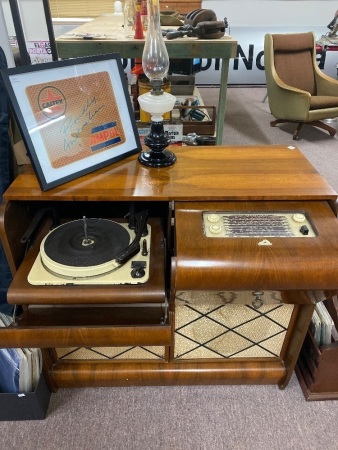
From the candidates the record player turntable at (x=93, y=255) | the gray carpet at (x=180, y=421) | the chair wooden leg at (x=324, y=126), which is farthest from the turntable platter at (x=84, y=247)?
the chair wooden leg at (x=324, y=126)

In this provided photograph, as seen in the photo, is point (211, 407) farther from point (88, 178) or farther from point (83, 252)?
point (88, 178)

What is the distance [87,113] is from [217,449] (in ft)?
3.58

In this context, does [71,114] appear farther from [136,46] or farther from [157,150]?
[136,46]

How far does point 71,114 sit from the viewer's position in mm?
1022

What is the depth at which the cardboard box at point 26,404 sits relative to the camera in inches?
43.8

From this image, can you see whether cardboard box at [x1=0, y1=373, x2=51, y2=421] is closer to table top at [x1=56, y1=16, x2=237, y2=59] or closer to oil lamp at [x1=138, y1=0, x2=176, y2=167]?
oil lamp at [x1=138, y1=0, x2=176, y2=167]

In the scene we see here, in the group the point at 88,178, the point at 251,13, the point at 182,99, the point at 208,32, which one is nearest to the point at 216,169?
the point at 88,178

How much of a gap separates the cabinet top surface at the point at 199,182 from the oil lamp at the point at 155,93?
0.04 m

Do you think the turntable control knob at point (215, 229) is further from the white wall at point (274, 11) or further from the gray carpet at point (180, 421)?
the white wall at point (274, 11)

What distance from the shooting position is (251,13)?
4625 mm

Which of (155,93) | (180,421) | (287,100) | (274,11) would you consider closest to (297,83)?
(287,100)

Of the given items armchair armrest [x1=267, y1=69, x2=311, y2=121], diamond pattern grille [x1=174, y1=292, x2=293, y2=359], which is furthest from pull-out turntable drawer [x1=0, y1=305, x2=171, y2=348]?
armchair armrest [x1=267, y1=69, x2=311, y2=121]

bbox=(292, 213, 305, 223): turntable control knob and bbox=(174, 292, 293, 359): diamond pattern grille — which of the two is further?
bbox=(174, 292, 293, 359): diamond pattern grille

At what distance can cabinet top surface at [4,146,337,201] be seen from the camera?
988 millimetres
